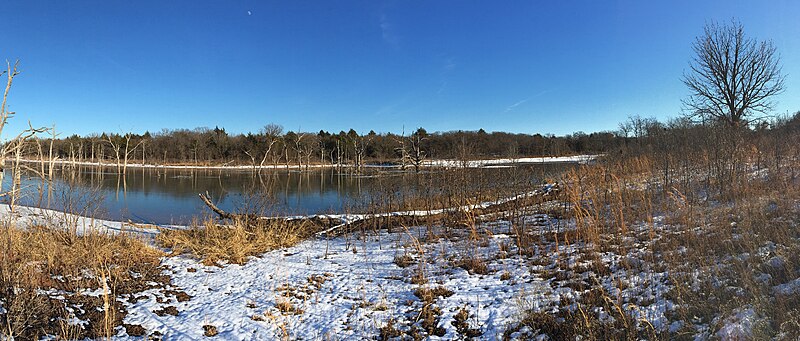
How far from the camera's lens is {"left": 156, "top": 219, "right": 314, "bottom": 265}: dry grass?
753 cm

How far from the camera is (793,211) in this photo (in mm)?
5832

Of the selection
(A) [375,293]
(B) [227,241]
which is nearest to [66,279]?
(B) [227,241]

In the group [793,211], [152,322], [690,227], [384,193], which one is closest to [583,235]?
[690,227]

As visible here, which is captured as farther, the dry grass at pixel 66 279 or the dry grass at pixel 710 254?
the dry grass at pixel 66 279

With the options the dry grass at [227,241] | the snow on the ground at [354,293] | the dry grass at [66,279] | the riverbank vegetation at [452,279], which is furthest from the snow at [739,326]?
the dry grass at [227,241]

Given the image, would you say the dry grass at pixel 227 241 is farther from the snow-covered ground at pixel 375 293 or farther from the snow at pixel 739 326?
the snow at pixel 739 326

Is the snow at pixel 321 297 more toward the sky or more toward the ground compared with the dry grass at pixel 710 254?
more toward the ground

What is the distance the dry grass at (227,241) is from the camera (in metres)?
7.53

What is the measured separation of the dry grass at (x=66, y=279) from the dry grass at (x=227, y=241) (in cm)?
78

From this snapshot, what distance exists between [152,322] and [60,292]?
167cm

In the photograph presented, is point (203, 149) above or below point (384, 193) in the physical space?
above

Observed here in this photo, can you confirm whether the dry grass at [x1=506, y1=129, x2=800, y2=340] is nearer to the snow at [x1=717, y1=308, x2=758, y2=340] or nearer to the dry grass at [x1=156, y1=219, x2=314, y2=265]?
the snow at [x1=717, y1=308, x2=758, y2=340]

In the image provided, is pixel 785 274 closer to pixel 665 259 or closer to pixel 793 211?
pixel 665 259

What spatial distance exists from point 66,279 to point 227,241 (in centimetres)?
283
